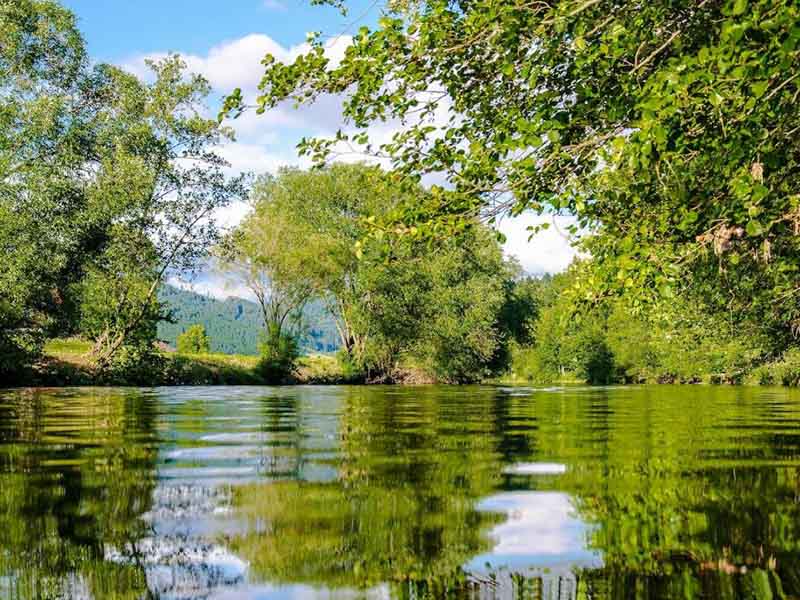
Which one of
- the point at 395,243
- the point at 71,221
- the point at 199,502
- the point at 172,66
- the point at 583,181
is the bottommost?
the point at 199,502

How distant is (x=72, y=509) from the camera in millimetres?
5301

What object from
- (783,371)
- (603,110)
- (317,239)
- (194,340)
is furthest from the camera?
(194,340)

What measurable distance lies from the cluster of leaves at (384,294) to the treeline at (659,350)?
957cm

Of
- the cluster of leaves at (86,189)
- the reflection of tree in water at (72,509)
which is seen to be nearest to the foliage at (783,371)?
the cluster of leaves at (86,189)

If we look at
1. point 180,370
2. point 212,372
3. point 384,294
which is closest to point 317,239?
point 384,294

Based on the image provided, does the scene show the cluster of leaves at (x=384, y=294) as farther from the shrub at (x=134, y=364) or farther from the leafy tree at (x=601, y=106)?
the leafy tree at (x=601, y=106)

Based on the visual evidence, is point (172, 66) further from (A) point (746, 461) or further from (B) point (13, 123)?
(A) point (746, 461)

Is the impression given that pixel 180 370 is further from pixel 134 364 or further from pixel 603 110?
pixel 603 110

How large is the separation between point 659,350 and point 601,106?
59869 mm

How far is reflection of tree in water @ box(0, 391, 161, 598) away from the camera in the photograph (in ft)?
11.4

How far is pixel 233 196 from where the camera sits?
1764 inches

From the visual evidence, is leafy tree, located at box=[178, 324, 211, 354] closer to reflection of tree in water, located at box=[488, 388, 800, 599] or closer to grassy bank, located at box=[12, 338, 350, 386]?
grassy bank, located at box=[12, 338, 350, 386]

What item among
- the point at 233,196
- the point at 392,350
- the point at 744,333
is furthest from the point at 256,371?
the point at 744,333

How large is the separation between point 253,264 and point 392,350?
14.5m
